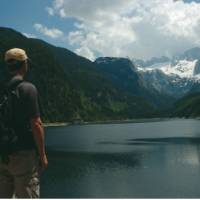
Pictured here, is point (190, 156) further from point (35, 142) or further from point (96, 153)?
point (35, 142)

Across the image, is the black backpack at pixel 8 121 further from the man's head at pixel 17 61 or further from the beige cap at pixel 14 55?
the beige cap at pixel 14 55

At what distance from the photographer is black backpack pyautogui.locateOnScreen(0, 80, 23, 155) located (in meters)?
10.0

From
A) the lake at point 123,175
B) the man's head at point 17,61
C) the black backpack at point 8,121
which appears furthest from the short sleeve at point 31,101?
the lake at point 123,175

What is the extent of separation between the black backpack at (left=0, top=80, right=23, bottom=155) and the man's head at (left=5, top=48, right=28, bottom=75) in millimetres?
538

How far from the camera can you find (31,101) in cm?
992

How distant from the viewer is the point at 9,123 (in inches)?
398

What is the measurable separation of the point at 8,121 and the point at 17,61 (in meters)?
1.63

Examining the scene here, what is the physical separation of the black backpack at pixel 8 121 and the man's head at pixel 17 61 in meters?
0.54

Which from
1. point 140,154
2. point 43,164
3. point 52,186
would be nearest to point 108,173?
point 52,186

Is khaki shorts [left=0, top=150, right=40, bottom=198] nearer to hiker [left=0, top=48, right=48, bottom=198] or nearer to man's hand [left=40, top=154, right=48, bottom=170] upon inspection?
hiker [left=0, top=48, right=48, bottom=198]

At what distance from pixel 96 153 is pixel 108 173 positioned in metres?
38.8

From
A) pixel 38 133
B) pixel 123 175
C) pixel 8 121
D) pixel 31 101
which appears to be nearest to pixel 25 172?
pixel 38 133

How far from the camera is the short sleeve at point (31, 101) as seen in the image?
390 inches

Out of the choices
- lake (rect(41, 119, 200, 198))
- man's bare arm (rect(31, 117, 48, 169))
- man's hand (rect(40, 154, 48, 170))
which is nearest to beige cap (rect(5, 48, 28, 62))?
man's bare arm (rect(31, 117, 48, 169))
